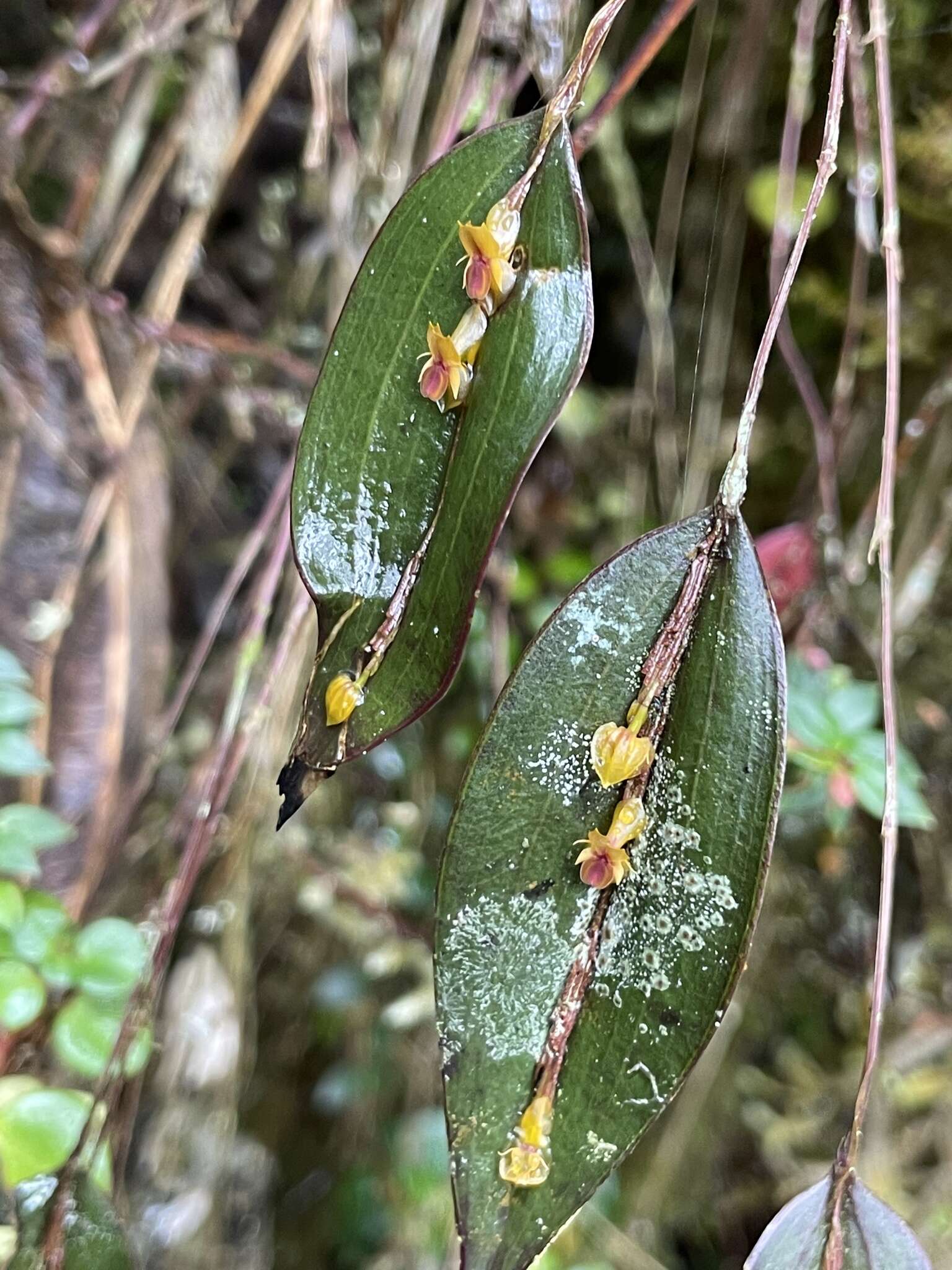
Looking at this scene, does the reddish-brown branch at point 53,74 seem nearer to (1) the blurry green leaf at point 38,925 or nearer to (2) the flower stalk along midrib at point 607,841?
(1) the blurry green leaf at point 38,925

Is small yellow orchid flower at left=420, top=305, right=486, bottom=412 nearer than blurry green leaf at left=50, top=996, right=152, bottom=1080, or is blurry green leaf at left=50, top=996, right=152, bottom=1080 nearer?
small yellow orchid flower at left=420, top=305, right=486, bottom=412

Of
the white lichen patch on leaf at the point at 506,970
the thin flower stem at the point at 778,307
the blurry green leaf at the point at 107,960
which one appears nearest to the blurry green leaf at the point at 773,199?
the thin flower stem at the point at 778,307

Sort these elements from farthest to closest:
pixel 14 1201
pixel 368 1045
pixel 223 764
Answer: pixel 368 1045 → pixel 223 764 → pixel 14 1201

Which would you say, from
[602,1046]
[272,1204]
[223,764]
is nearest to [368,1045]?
[272,1204]

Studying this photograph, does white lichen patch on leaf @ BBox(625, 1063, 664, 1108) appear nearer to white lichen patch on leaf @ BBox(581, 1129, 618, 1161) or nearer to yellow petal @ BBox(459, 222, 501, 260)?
white lichen patch on leaf @ BBox(581, 1129, 618, 1161)

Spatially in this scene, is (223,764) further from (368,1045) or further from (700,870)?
(368,1045)

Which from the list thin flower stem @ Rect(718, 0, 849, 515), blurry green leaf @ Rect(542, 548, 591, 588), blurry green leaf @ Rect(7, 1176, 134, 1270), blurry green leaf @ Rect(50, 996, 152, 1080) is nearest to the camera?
thin flower stem @ Rect(718, 0, 849, 515)

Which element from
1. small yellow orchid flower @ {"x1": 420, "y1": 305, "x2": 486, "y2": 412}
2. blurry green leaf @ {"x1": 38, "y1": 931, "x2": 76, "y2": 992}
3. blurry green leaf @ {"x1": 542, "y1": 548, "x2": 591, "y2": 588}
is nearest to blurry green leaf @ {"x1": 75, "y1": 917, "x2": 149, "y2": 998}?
blurry green leaf @ {"x1": 38, "y1": 931, "x2": 76, "y2": 992}

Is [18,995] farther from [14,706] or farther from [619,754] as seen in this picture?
[619,754]
